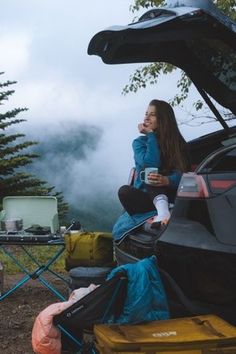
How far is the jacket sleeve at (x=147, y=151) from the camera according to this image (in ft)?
14.0

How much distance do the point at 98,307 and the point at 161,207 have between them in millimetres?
930

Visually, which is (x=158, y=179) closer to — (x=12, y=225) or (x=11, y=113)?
(x=12, y=225)

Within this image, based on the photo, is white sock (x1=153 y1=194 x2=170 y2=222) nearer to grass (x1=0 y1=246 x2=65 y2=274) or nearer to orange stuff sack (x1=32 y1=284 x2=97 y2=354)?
orange stuff sack (x1=32 y1=284 x2=97 y2=354)

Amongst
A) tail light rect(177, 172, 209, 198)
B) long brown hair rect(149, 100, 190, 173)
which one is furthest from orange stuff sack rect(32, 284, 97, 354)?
long brown hair rect(149, 100, 190, 173)

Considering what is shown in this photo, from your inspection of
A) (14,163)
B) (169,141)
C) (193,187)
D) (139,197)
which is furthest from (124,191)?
(14,163)

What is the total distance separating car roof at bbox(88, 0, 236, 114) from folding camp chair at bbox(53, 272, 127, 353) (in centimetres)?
149

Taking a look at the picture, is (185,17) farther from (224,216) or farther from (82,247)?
(82,247)

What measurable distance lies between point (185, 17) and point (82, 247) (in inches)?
85.2

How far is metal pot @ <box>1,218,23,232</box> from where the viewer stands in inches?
215

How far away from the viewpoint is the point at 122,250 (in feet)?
13.5

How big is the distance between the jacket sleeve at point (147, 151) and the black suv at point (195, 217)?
50 centimetres

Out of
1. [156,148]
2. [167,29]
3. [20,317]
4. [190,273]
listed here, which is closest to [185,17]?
[167,29]

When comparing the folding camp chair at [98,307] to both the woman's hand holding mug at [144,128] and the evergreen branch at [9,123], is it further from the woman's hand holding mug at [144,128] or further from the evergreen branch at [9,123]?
the evergreen branch at [9,123]

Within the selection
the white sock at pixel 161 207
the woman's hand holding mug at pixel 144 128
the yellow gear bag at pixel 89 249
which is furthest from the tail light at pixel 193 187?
the yellow gear bag at pixel 89 249
